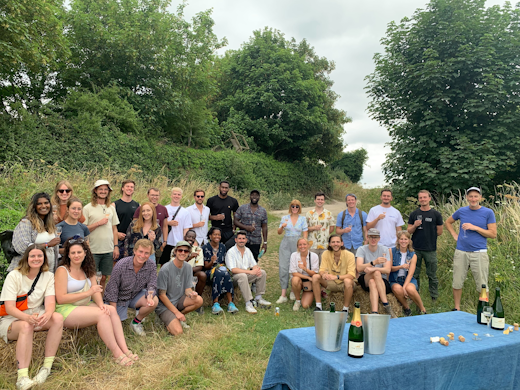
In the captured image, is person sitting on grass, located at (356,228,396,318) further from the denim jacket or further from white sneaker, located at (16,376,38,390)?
white sneaker, located at (16,376,38,390)

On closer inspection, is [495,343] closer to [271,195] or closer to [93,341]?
[93,341]

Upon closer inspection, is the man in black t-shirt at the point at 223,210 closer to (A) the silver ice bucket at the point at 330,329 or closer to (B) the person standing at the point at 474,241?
(B) the person standing at the point at 474,241

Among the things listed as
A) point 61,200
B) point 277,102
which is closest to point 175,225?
point 61,200

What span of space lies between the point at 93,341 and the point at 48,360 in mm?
579

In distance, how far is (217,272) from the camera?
5582 mm

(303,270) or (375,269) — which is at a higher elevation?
(375,269)

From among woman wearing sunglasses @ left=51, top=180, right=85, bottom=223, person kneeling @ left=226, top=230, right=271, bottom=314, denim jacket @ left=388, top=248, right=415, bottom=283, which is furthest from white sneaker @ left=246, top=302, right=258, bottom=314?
woman wearing sunglasses @ left=51, top=180, right=85, bottom=223

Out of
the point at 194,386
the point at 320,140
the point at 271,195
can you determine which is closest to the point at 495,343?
the point at 194,386

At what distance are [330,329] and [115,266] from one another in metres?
2.98

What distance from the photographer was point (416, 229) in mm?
5789

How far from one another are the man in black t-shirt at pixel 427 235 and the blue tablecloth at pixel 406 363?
2807mm

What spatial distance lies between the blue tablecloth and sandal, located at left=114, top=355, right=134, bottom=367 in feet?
5.19

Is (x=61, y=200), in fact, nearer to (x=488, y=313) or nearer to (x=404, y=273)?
(x=488, y=313)

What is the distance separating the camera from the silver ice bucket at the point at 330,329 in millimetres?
2357
